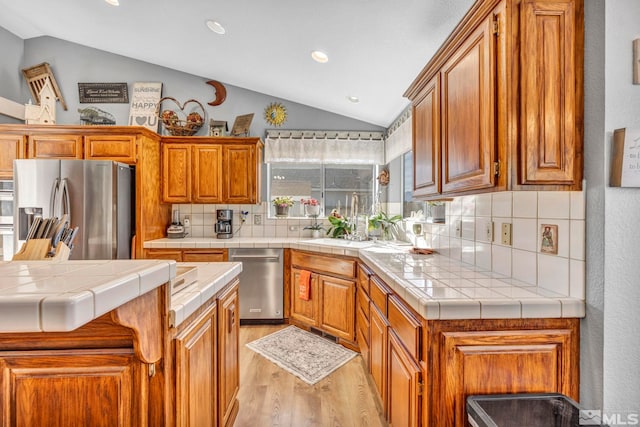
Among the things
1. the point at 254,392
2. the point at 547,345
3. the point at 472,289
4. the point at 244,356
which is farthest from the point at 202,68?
the point at 547,345

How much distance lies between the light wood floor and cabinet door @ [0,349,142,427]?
1121mm

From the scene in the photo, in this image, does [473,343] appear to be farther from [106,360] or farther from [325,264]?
[325,264]

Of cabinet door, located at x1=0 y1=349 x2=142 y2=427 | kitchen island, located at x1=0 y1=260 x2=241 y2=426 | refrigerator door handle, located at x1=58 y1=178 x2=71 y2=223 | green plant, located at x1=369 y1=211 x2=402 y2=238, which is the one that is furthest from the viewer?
green plant, located at x1=369 y1=211 x2=402 y2=238

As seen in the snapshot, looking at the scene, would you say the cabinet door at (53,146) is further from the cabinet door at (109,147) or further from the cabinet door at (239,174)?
the cabinet door at (239,174)

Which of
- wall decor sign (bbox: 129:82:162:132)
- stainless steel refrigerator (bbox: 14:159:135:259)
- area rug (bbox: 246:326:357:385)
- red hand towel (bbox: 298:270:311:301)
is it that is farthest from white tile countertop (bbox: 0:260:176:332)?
wall decor sign (bbox: 129:82:162:132)

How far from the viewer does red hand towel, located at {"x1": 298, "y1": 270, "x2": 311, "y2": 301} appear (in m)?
3.03

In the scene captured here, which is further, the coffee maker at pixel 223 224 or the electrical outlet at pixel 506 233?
the coffee maker at pixel 223 224

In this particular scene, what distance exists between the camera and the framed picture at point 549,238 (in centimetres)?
125

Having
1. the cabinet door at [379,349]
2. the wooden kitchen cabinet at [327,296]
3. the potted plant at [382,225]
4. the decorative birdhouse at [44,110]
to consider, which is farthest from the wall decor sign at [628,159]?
the decorative birdhouse at [44,110]

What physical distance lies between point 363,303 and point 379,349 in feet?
1.85

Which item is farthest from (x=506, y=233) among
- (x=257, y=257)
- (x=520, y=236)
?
(x=257, y=257)

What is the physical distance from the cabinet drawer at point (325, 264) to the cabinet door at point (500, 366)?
5.04ft

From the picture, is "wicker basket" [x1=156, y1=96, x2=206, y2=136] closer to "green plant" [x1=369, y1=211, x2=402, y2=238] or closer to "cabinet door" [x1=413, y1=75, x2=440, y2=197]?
"green plant" [x1=369, y1=211, x2=402, y2=238]

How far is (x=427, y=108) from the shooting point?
184cm
